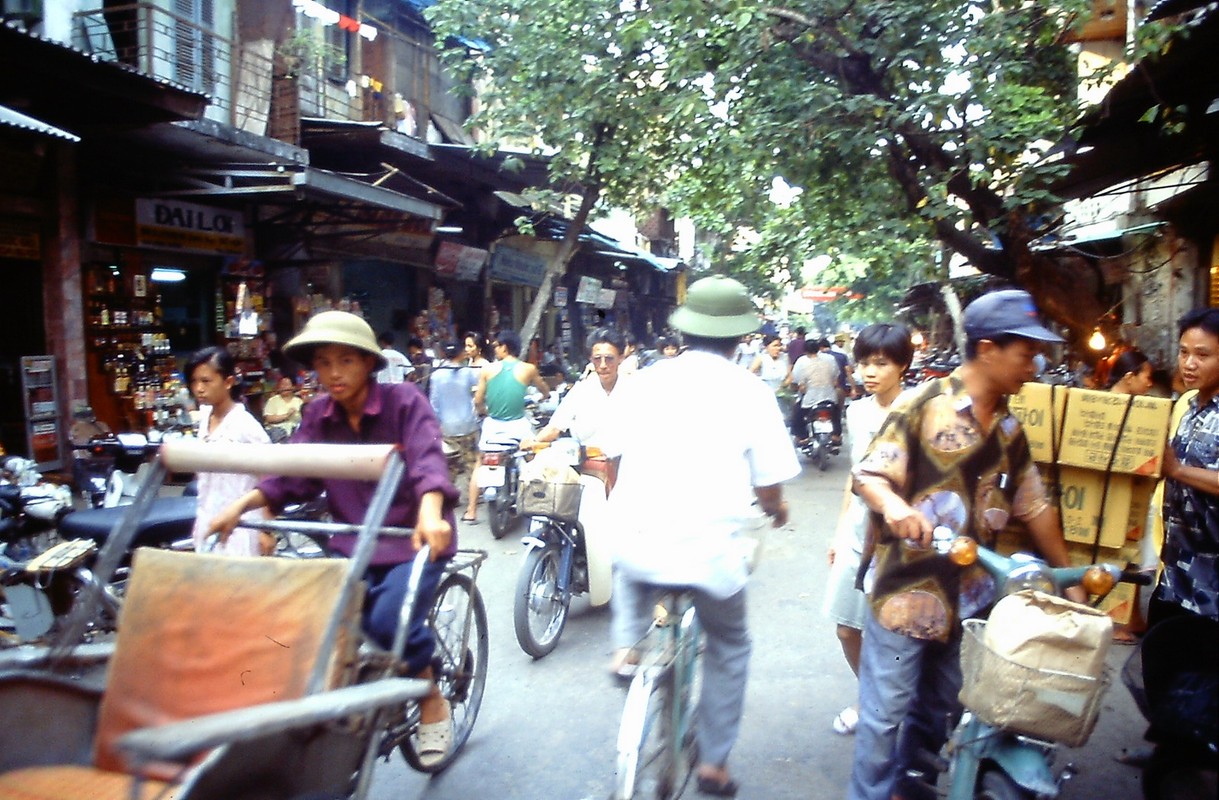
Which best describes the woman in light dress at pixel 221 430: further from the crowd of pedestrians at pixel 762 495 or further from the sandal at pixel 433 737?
the sandal at pixel 433 737

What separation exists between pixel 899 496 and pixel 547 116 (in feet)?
33.6

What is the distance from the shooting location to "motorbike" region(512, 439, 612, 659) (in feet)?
15.3

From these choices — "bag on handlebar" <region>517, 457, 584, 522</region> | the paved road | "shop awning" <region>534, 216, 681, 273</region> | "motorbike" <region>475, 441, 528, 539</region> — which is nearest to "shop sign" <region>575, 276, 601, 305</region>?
"shop awning" <region>534, 216, 681, 273</region>

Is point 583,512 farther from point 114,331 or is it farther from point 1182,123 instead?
point 114,331

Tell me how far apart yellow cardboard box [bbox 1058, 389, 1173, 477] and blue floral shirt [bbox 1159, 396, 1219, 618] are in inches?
9.9

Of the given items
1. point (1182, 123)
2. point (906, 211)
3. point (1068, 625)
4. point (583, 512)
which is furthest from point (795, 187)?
point (1068, 625)

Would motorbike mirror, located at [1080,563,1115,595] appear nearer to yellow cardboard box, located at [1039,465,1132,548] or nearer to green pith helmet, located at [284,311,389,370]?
yellow cardboard box, located at [1039,465,1132,548]

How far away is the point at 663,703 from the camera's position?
2.88 meters

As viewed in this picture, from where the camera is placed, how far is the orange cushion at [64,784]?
208cm

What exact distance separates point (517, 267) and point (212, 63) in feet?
26.4

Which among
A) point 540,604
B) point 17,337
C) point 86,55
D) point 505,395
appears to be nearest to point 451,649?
point 540,604

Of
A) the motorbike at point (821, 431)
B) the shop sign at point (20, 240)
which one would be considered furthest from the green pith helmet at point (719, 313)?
the motorbike at point (821, 431)

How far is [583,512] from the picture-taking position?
5105mm

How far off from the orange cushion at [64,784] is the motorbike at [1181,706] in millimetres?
2452
